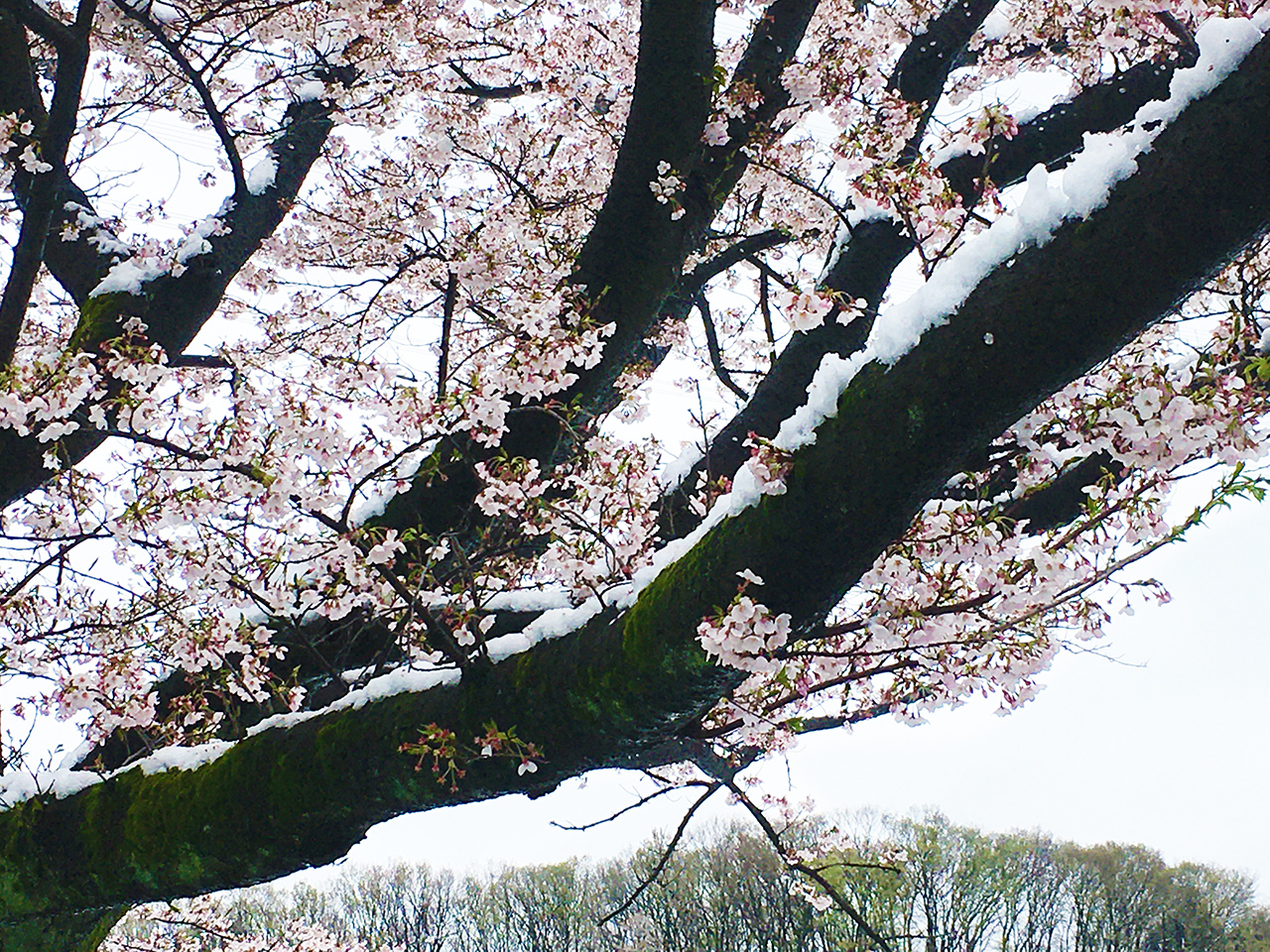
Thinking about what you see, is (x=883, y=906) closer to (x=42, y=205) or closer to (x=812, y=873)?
(x=812, y=873)

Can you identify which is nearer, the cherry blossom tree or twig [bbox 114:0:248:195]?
the cherry blossom tree

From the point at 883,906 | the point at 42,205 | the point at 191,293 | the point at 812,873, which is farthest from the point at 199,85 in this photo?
the point at 883,906

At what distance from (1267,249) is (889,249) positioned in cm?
205

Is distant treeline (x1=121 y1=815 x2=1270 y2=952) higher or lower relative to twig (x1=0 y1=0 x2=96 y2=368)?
lower

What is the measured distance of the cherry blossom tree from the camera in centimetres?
219

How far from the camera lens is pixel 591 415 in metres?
4.81

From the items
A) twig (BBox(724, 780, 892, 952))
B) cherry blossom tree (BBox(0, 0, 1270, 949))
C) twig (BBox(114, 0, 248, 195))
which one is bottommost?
twig (BBox(724, 780, 892, 952))

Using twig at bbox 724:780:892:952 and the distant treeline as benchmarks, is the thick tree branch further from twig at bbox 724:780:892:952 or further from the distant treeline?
the distant treeline

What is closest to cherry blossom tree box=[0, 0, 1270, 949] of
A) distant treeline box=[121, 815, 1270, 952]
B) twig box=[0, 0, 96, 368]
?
A: twig box=[0, 0, 96, 368]

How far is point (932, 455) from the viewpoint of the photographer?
2.18 m

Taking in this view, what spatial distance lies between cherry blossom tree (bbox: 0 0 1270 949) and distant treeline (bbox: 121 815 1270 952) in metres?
28.7

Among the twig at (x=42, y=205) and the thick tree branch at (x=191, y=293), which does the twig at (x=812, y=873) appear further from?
the twig at (x=42, y=205)

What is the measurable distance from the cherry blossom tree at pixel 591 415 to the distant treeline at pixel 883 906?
94.2 feet

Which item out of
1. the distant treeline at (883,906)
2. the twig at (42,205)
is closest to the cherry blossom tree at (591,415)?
the twig at (42,205)
